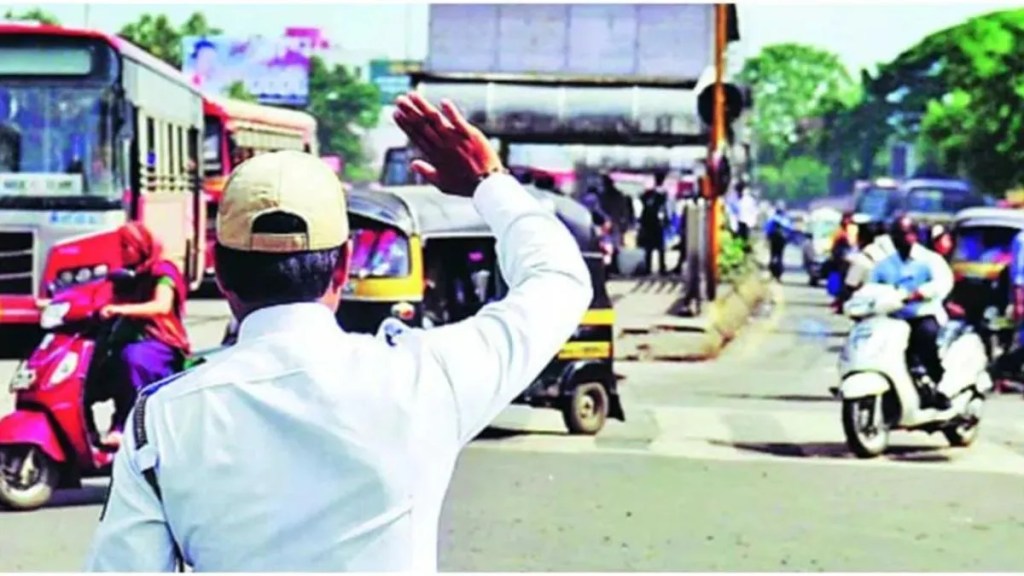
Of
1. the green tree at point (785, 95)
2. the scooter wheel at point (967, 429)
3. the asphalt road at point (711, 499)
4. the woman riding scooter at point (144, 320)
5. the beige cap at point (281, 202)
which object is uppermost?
the green tree at point (785, 95)

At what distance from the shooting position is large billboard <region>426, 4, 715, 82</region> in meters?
30.3

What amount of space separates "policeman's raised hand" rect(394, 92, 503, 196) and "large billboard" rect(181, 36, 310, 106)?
1727 cm

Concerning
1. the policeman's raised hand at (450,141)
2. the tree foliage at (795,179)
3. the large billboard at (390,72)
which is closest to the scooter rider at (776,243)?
the large billboard at (390,72)

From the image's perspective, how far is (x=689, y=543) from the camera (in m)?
8.09

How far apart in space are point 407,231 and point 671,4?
1915cm

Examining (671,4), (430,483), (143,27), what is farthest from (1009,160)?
(430,483)

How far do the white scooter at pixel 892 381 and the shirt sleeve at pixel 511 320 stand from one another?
26.9 ft

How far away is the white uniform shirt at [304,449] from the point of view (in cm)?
238

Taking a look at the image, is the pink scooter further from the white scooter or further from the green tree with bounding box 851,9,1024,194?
the green tree with bounding box 851,9,1024,194

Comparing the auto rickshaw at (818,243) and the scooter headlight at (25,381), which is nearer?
the scooter headlight at (25,381)

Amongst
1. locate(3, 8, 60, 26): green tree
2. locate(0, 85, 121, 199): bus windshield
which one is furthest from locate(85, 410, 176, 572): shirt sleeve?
locate(0, 85, 121, 199): bus windshield

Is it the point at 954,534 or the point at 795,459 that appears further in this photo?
the point at 795,459

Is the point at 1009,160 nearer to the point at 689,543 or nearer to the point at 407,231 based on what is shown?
the point at 407,231

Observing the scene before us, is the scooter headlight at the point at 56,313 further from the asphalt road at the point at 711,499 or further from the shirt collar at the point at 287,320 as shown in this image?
the shirt collar at the point at 287,320
